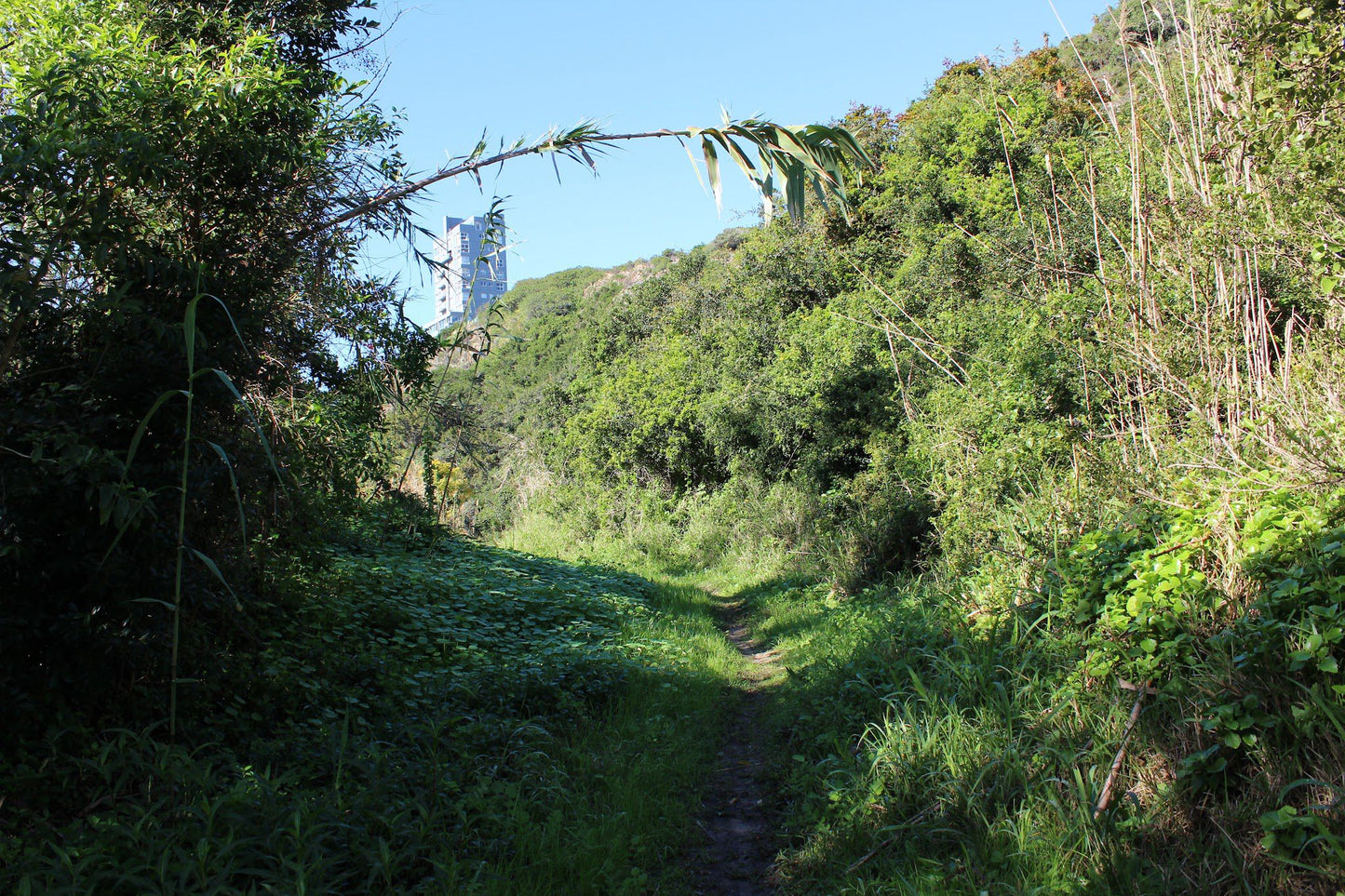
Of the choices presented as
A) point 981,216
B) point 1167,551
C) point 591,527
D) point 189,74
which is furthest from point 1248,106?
point 591,527

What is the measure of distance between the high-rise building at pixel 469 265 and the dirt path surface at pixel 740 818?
146 inches

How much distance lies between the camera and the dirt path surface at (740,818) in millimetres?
3814

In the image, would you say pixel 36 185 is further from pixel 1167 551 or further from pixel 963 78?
pixel 963 78

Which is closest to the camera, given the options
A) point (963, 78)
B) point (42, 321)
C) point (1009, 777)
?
point (42, 321)

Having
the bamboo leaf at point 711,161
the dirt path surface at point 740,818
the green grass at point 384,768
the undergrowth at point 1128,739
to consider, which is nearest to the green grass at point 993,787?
the undergrowth at point 1128,739

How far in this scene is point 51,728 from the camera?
3.24 meters

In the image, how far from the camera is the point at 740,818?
14.6 feet

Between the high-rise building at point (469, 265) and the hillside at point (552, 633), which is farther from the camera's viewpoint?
the high-rise building at point (469, 265)

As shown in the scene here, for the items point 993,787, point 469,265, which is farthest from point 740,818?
point 469,265

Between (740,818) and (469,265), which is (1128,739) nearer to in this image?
(740,818)

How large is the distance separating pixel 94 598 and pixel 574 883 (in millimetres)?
2445

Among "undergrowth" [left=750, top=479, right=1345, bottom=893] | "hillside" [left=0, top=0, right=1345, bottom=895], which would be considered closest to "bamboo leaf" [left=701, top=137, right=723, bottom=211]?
"hillside" [left=0, top=0, right=1345, bottom=895]

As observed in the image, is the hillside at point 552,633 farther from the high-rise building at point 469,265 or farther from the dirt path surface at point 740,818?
the high-rise building at point 469,265

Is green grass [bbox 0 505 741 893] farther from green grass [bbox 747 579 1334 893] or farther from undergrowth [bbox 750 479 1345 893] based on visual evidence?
undergrowth [bbox 750 479 1345 893]
